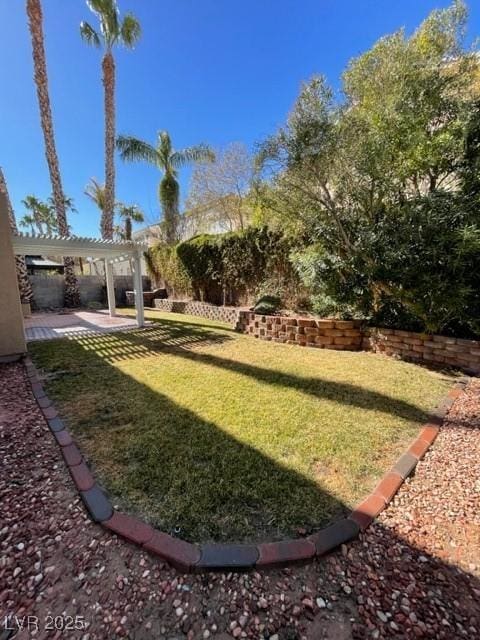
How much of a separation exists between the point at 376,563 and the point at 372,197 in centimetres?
596

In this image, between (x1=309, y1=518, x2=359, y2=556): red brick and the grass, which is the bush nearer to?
the grass

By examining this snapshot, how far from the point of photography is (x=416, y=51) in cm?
495

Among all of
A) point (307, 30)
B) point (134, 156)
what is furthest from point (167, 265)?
point (307, 30)

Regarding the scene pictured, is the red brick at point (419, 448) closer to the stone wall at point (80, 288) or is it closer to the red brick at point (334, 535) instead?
the red brick at point (334, 535)

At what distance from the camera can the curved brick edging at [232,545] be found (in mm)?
1614

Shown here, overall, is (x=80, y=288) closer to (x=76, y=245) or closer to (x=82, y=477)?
(x=76, y=245)

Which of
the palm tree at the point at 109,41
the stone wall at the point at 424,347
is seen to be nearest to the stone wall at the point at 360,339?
the stone wall at the point at 424,347

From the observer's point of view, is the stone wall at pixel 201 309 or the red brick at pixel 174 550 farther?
the stone wall at pixel 201 309

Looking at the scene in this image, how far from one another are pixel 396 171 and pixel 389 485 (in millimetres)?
5368

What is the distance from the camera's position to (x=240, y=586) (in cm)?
151

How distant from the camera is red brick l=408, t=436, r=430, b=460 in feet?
8.82

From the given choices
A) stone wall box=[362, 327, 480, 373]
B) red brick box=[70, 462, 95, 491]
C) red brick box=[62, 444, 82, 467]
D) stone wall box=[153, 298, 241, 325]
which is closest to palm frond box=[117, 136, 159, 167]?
stone wall box=[153, 298, 241, 325]

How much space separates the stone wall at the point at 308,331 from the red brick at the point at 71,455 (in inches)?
218

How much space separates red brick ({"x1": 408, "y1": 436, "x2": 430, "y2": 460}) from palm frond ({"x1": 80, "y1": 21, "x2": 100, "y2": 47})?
1791 centimetres
